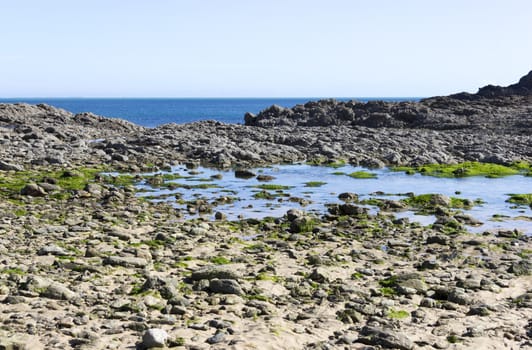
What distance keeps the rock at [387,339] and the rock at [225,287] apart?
3567 millimetres

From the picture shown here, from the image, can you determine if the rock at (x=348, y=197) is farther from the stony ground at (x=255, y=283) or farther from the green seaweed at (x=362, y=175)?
the green seaweed at (x=362, y=175)

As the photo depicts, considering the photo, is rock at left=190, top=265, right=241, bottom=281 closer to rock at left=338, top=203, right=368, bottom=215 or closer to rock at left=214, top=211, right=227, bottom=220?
rock at left=214, top=211, right=227, bottom=220

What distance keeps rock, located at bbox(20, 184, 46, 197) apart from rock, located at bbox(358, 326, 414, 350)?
68.9 feet

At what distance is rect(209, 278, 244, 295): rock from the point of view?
1424 cm

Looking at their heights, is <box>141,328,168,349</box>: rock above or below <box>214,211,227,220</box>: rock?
above

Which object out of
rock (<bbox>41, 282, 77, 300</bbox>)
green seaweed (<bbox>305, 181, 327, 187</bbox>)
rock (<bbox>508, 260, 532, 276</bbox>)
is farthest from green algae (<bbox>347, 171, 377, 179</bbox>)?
rock (<bbox>41, 282, 77, 300</bbox>)

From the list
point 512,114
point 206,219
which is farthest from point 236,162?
point 512,114

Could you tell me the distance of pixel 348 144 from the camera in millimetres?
59125

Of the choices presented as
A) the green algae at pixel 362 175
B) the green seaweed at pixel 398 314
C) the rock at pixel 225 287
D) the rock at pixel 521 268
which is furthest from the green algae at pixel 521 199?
the rock at pixel 225 287

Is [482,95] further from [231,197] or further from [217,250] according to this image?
[217,250]

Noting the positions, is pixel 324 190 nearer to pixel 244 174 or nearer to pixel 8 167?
pixel 244 174

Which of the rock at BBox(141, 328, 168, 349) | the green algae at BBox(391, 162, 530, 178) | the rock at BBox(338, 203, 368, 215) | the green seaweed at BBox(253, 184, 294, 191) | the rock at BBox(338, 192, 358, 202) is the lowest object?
the green algae at BBox(391, 162, 530, 178)

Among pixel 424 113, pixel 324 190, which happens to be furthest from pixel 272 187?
pixel 424 113

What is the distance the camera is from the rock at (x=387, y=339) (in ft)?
37.3
